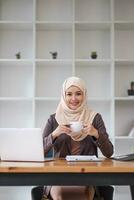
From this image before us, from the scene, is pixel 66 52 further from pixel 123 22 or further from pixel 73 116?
pixel 73 116

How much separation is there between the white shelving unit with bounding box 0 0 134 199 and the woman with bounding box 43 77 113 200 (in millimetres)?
1366

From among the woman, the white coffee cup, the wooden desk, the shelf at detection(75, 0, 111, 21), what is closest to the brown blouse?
the woman

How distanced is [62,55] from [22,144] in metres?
2.20

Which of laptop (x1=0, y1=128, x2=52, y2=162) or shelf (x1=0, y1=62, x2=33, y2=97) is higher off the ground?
shelf (x1=0, y1=62, x2=33, y2=97)

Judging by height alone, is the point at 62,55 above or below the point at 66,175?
above

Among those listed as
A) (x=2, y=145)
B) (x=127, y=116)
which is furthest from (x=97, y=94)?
(x=2, y=145)

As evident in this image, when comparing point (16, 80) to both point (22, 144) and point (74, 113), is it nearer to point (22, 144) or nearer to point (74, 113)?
point (74, 113)

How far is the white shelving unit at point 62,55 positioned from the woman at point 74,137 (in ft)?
4.48

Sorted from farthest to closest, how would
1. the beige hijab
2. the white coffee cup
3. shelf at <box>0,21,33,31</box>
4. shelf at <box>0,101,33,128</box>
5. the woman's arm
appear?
shelf at <box>0,101,33,128</box> < shelf at <box>0,21,33,31</box> < the beige hijab < the woman's arm < the white coffee cup

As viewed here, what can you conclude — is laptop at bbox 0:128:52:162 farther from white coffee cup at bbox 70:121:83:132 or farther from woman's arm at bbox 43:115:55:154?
woman's arm at bbox 43:115:55:154

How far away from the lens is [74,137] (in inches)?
81.7

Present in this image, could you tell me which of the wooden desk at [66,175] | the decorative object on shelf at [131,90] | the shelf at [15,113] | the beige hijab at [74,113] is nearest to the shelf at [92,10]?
the decorative object on shelf at [131,90]

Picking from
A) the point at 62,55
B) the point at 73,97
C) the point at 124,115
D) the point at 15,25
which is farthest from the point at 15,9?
the point at 73,97

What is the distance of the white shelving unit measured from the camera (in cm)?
367
